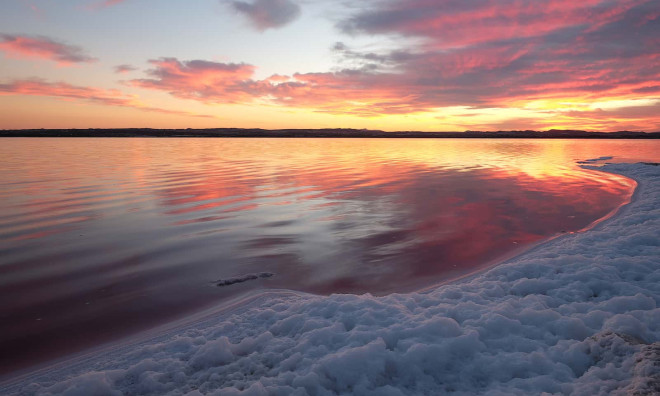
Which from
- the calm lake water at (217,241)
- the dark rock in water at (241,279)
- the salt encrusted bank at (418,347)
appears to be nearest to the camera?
the salt encrusted bank at (418,347)

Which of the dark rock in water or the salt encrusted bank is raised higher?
the salt encrusted bank

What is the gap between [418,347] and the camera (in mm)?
4312

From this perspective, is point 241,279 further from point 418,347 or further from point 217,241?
point 418,347

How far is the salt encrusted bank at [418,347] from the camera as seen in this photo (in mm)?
3848

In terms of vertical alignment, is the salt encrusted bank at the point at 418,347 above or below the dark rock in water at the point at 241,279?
above

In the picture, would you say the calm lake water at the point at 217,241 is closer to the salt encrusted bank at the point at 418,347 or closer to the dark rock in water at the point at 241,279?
the dark rock in water at the point at 241,279

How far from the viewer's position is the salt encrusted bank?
3848 mm

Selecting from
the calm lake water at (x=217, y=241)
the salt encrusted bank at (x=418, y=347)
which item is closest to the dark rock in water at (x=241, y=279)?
the calm lake water at (x=217, y=241)

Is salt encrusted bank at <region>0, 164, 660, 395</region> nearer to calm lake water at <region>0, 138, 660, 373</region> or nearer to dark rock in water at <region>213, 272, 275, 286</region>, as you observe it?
calm lake water at <region>0, 138, 660, 373</region>

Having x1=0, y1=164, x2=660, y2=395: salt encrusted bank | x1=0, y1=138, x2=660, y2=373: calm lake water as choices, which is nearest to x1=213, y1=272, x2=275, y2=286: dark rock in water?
x1=0, y1=138, x2=660, y2=373: calm lake water

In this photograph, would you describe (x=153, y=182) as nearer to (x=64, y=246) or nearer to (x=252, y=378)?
(x=64, y=246)

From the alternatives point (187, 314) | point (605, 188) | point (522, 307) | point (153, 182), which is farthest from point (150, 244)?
point (605, 188)

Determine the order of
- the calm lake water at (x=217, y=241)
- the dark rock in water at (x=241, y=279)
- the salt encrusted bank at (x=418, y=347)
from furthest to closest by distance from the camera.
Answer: the dark rock in water at (x=241, y=279) < the calm lake water at (x=217, y=241) < the salt encrusted bank at (x=418, y=347)

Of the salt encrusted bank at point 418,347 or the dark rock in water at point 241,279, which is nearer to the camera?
the salt encrusted bank at point 418,347
